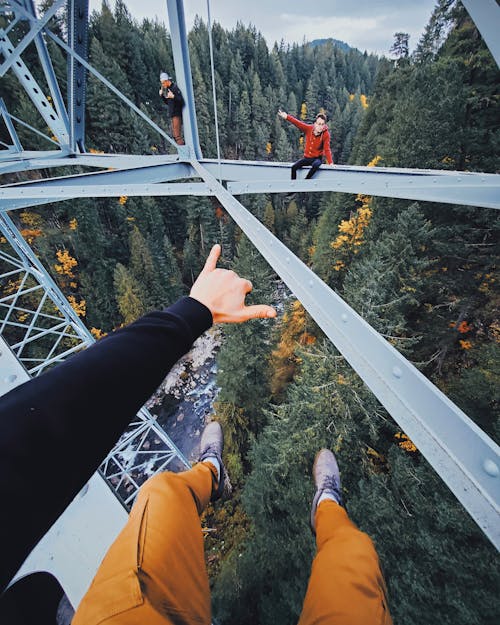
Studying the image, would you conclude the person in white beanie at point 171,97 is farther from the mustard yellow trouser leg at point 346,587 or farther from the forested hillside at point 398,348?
the forested hillside at point 398,348

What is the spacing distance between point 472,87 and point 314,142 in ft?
31.4

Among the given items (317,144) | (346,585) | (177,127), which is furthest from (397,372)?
(177,127)

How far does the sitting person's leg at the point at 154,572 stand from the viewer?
1.16 m

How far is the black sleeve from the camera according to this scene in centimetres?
78

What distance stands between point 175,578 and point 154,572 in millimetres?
165

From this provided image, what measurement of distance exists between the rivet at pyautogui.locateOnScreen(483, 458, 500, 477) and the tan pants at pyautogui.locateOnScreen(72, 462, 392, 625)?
135 centimetres

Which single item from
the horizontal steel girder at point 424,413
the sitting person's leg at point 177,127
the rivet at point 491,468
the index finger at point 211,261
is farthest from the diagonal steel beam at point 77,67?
the rivet at point 491,468

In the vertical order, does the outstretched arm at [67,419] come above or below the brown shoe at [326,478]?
above

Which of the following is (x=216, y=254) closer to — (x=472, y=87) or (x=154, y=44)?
(x=472, y=87)

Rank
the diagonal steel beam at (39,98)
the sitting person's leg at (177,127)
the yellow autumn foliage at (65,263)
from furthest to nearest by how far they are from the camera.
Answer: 1. the yellow autumn foliage at (65,263)
2. the sitting person's leg at (177,127)
3. the diagonal steel beam at (39,98)

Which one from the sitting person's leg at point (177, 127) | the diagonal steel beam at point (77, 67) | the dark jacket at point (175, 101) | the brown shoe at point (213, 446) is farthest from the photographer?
the sitting person's leg at point (177, 127)

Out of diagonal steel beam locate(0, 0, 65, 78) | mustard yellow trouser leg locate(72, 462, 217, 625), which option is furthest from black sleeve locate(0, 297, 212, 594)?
diagonal steel beam locate(0, 0, 65, 78)

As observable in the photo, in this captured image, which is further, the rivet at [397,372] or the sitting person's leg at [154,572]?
the sitting person's leg at [154,572]

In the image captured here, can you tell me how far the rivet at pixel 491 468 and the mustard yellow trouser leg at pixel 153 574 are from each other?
4.47 feet
